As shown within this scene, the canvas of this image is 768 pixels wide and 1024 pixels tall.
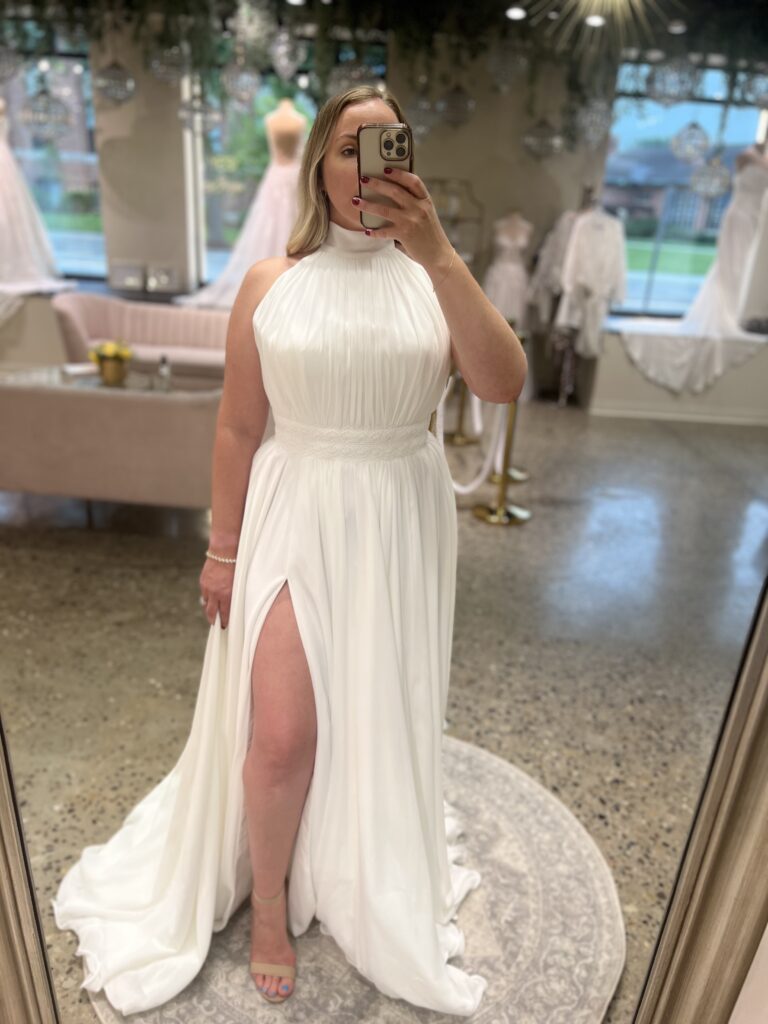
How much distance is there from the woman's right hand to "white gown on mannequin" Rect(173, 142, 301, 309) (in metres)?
5.46

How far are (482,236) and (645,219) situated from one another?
1.73 m

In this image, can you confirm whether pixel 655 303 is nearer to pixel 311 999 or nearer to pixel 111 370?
pixel 111 370

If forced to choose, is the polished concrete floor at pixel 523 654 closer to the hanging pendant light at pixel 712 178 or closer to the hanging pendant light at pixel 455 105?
the hanging pendant light at pixel 712 178

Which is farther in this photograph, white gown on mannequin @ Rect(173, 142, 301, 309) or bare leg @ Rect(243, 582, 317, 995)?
white gown on mannequin @ Rect(173, 142, 301, 309)

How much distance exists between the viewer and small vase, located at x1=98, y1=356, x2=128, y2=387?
172 inches

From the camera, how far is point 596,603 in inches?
144

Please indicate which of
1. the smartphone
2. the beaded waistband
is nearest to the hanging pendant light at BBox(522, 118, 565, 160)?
the beaded waistband

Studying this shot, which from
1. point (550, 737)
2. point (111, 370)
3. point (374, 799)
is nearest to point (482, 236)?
point (111, 370)

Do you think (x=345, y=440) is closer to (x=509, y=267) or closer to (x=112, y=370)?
(x=112, y=370)

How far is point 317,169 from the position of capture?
53.1 inches

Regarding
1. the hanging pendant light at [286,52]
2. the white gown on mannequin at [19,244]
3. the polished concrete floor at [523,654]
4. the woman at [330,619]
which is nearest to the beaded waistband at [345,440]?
the woman at [330,619]

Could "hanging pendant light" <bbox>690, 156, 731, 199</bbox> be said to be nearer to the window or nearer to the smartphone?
the window

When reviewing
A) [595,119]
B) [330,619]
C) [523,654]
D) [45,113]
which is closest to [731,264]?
[595,119]

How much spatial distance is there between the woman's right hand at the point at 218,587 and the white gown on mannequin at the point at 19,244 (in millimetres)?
6547
